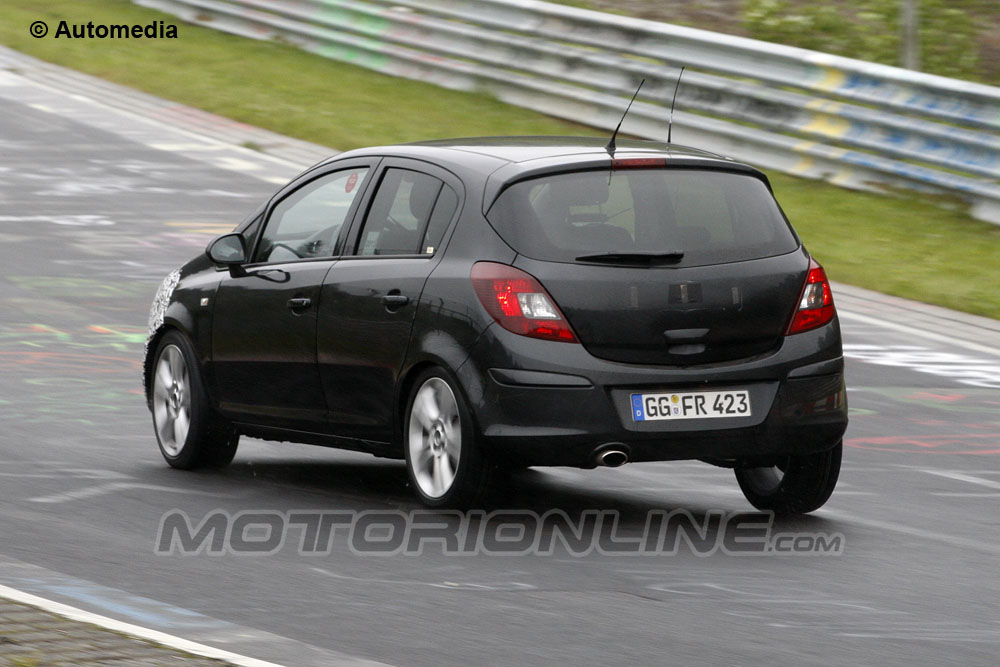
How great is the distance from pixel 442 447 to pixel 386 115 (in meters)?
14.3

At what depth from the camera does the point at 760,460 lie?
7723 millimetres

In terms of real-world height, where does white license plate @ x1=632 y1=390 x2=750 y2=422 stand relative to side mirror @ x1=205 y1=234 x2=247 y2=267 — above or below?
below

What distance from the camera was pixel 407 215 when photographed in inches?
320

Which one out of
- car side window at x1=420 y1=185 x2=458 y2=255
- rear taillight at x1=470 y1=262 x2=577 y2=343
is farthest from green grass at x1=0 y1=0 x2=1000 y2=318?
rear taillight at x1=470 y1=262 x2=577 y2=343

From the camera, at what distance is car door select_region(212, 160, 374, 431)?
8.45m

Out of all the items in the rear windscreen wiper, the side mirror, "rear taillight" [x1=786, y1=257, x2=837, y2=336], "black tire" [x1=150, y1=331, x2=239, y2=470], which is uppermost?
the rear windscreen wiper

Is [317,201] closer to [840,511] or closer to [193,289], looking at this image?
[193,289]

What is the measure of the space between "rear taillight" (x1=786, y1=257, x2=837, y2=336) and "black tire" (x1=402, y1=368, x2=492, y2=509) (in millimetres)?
1355

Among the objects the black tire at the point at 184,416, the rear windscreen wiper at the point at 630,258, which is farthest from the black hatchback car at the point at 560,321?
the black tire at the point at 184,416

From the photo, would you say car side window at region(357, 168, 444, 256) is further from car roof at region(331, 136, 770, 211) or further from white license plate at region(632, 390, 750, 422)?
white license plate at region(632, 390, 750, 422)

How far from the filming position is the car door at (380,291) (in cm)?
787

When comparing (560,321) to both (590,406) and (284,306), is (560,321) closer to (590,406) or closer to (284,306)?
(590,406)

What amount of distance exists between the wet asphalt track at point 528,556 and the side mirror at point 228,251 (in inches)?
41.0

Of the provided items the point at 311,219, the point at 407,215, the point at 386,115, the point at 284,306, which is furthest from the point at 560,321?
the point at 386,115
